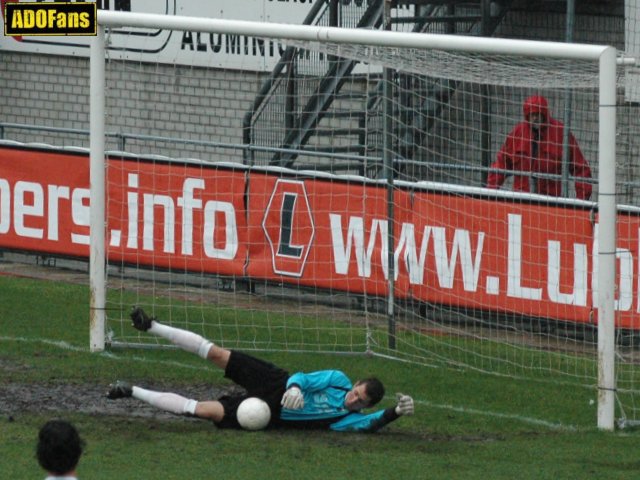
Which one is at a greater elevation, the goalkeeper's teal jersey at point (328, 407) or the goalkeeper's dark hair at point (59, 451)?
the goalkeeper's dark hair at point (59, 451)

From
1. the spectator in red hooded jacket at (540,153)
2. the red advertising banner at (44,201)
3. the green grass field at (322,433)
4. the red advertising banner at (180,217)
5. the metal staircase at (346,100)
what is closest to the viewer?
the green grass field at (322,433)

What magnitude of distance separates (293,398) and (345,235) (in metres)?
4.63

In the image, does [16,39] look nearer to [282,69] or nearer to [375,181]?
[282,69]

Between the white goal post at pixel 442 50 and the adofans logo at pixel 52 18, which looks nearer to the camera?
the white goal post at pixel 442 50

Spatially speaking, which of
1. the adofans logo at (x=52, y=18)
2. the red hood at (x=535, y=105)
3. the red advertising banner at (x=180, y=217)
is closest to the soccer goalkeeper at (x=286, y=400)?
the adofans logo at (x=52, y=18)

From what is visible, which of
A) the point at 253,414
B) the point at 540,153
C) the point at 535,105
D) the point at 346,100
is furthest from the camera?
the point at 346,100

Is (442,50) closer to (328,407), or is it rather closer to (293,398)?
(328,407)

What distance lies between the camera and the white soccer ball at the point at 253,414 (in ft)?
33.3

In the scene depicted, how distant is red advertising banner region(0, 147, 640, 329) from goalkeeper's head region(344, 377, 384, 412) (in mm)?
3447

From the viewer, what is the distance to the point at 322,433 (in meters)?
10.3

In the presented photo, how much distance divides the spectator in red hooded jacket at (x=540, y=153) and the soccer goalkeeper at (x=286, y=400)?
415 cm

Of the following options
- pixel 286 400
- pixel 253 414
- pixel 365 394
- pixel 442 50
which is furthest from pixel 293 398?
pixel 442 50

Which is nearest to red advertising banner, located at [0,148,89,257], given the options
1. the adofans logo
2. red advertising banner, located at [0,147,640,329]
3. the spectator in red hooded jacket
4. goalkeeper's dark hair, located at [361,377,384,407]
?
red advertising banner, located at [0,147,640,329]

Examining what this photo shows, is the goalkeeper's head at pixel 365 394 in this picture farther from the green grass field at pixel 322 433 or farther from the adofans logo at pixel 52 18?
the adofans logo at pixel 52 18
